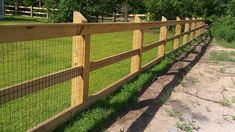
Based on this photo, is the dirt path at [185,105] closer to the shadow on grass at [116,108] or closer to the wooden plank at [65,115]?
the shadow on grass at [116,108]

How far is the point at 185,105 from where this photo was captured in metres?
5.90

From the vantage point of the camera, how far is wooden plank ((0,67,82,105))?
10.9 ft

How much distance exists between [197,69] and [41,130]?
6508 mm

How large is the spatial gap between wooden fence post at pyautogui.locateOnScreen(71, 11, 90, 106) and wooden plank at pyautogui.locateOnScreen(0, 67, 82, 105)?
0.39ft

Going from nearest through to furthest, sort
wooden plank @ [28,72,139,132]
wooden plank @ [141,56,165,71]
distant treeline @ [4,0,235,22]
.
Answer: wooden plank @ [28,72,139,132] → wooden plank @ [141,56,165,71] → distant treeline @ [4,0,235,22]

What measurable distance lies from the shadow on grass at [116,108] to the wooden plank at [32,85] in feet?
2.00

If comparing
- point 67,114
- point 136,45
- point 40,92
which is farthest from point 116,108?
point 136,45

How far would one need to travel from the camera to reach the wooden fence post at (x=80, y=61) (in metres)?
4.45

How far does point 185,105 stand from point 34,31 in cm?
331

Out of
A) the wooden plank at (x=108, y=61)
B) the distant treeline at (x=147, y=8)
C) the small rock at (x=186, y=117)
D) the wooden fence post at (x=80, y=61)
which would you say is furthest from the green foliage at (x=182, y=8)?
the wooden fence post at (x=80, y=61)

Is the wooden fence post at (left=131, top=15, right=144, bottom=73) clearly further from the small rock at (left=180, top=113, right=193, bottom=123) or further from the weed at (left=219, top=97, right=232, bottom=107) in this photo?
the small rock at (left=180, top=113, right=193, bottom=123)

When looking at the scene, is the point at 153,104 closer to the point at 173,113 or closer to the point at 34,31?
the point at 173,113

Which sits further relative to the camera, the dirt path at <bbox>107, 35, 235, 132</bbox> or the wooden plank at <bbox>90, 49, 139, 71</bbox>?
the wooden plank at <bbox>90, 49, 139, 71</bbox>

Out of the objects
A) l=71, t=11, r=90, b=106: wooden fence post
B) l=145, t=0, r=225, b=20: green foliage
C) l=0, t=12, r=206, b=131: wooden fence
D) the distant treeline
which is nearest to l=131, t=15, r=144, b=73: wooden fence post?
l=0, t=12, r=206, b=131: wooden fence
